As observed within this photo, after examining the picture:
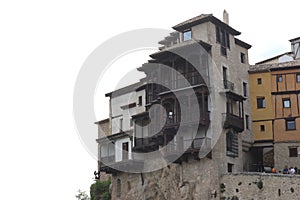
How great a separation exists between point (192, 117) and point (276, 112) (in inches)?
419

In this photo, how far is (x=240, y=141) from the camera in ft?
188

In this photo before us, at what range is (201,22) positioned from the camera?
57750 mm

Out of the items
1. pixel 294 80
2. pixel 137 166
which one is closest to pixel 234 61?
pixel 294 80

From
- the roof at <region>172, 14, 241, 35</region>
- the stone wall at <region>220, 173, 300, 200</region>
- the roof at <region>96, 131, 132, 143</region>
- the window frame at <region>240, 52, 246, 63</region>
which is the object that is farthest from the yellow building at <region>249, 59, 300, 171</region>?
the roof at <region>96, 131, 132, 143</region>

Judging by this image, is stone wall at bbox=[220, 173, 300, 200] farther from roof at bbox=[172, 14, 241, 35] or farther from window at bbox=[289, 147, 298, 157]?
roof at bbox=[172, 14, 241, 35]

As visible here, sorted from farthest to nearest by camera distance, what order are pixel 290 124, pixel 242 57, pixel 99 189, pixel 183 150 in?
pixel 99 189 < pixel 242 57 < pixel 290 124 < pixel 183 150

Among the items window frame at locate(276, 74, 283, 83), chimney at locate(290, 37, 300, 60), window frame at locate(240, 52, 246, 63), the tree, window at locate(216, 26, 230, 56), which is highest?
chimney at locate(290, 37, 300, 60)

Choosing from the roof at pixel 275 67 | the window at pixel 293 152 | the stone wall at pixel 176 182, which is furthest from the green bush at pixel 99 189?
the window at pixel 293 152

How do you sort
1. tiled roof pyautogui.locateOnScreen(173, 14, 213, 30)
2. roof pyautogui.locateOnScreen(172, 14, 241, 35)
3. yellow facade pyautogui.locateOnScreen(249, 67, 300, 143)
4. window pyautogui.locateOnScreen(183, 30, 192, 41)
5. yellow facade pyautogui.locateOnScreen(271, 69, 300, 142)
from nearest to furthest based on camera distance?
roof pyautogui.locateOnScreen(172, 14, 241, 35)
tiled roof pyautogui.locateOnScreen(173, 14, 213, 30)
yellow facade pyautogui.locateOnScreen(271, 69, 300, 142)
yellow facade pyautogui.locateOnScreen(249, 67, 300, 143)
window pyautogui.locateOnScreen(183, 30, 192, 41)

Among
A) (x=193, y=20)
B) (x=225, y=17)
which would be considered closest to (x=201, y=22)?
(x=193, y=20)

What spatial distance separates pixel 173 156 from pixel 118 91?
21286 mm

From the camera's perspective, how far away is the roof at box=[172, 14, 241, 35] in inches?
2249

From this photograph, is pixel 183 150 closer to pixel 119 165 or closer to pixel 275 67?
pixel 119 165

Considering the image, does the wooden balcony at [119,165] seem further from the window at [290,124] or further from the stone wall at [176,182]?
the window at [290,124]
